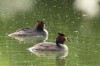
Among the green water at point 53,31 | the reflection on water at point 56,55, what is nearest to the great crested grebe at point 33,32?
the green water at point 53,31

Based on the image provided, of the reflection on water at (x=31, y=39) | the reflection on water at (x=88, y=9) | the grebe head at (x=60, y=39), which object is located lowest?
the reflection on water at (x=88, y=9)

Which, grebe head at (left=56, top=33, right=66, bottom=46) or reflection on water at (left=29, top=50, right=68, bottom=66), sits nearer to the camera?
reflection on water at (left=29, top=50, right=68, bottom=66)

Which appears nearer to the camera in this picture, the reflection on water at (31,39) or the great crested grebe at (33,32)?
the reflection on water at (31,39)

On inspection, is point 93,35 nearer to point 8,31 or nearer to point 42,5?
point 8,31

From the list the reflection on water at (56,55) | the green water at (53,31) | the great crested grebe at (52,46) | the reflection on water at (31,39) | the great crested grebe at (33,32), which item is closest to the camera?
the green water at (53,31)

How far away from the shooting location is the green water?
71.0 ft

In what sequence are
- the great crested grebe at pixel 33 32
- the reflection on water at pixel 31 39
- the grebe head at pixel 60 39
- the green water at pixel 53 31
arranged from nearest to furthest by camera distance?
1. the green water at pixel 53 31
2. the grebe head at pixel 60 39
3. the reflection on water at pixel 31 39
4. the great crested grebe at pixel 33 32

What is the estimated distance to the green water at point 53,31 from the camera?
21.6 m

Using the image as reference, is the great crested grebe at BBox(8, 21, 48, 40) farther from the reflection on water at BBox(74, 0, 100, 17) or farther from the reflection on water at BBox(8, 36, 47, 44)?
the reflection on water at BBox(74, 0, 100, 17)

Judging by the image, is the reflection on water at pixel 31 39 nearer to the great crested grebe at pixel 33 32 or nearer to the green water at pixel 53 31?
the great crested grebe at pixel 33 32

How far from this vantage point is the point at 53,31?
30.0 metres

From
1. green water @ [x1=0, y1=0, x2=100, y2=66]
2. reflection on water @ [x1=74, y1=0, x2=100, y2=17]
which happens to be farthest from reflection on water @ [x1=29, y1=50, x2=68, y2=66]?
reflection on water @ [x1=74, y1=0, x2=100, y2=17]

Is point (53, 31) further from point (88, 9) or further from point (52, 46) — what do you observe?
point (88, 9)

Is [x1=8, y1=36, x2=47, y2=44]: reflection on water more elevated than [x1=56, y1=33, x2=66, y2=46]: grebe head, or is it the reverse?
[x1=56, y1=33, x2=66, y2=46]: grebe head
